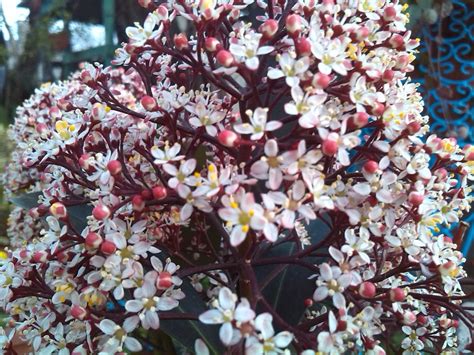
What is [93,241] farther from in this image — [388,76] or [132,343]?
[388,76]

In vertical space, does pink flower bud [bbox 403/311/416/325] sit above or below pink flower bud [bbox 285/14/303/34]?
below

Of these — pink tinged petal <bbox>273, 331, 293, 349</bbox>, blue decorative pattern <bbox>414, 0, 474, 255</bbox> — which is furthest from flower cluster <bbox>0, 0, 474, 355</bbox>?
blue decorative pattern <bbox>414, 0, 474, 255</bbox>

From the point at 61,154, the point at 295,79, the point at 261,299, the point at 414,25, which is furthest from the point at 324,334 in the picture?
the point at 414,25

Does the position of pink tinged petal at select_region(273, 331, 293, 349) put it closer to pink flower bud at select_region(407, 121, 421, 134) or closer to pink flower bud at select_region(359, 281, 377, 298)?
pink flower bud at select_region(359, 281, 377, 298)

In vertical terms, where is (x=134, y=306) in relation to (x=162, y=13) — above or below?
below

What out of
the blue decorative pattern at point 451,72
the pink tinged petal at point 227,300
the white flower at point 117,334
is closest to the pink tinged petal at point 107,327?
the white flower at point 117,334

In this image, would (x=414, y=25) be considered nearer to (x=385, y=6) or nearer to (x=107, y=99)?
(x=385, y=6)

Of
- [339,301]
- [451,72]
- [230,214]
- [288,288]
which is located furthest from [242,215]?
[451,72]
